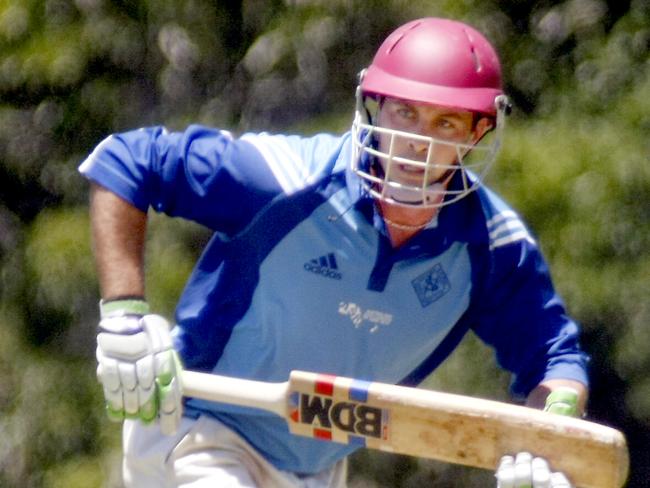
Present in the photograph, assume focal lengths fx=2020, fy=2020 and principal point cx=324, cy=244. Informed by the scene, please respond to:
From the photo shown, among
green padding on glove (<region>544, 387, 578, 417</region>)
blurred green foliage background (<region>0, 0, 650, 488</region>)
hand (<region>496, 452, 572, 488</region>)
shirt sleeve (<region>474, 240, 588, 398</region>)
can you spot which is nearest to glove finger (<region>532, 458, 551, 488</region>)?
hand (<region>496, 452, 572, 488</region>)

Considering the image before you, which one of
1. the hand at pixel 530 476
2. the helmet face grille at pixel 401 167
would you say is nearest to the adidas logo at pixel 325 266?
the helmet face grille at pixel 401 167

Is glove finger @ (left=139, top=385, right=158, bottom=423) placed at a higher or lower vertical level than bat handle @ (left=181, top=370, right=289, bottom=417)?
lower

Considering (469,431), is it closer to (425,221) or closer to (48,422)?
(425,221)

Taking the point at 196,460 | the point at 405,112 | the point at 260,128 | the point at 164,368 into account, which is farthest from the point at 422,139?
the point at 260,128

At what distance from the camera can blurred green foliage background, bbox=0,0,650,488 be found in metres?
6.64

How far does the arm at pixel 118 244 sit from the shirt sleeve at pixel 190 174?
0.03m

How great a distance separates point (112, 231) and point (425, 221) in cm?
68

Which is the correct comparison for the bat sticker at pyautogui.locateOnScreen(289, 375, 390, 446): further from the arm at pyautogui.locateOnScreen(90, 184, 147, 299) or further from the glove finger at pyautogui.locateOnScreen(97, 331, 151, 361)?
the arm at pyautogui.locateOnScreen(90, 184, 147, 299)

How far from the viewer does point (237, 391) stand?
4.17 m

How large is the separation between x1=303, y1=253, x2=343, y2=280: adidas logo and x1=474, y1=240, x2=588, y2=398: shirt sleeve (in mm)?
347

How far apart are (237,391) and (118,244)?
432 millimetres

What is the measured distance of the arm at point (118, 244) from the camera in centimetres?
432

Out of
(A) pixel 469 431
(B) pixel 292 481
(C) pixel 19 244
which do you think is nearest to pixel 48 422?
(C) pixel 19 244

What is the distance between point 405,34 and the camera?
4.48 m
